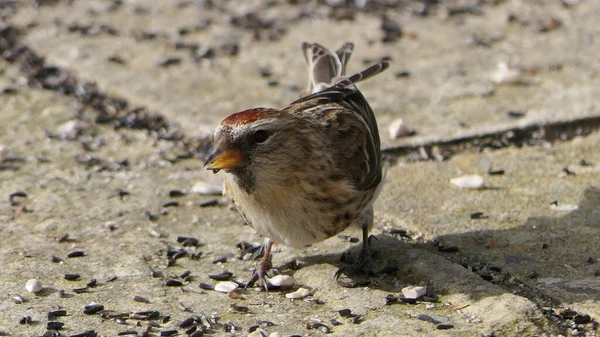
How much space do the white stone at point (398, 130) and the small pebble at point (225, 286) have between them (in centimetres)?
177

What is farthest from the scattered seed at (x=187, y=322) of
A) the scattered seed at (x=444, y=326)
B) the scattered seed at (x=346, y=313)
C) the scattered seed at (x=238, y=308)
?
the scattered seed at (x=444, y=326)

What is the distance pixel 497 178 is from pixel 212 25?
3247 millimetres

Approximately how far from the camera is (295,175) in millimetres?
3928

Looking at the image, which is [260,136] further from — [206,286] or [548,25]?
[548,25]

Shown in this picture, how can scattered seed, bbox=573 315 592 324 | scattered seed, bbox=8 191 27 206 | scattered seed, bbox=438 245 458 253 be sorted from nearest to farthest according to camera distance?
scattered seed, bbox=573 315 592 324, scattered seed, bbox=438 245 458 253, scattered seed, bbox=8 191 27 206

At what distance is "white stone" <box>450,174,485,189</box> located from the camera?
186 inches

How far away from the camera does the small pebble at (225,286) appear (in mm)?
3885

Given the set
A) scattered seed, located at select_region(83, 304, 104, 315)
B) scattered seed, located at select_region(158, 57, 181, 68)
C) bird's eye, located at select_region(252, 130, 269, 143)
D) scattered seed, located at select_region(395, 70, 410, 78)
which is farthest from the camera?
scattered seed, located at select_region(158, 57, 181, 68)

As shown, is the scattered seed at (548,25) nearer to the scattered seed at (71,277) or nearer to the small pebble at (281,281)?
the small pebble at (281,281)

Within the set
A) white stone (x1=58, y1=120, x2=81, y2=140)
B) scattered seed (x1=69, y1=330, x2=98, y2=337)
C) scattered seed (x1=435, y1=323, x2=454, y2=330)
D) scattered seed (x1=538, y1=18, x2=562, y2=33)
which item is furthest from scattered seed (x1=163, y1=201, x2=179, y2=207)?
scattered seed (x1=538, y1=18, x2=562, y2=33)

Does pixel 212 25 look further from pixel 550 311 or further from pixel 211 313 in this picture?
pixel 550 311

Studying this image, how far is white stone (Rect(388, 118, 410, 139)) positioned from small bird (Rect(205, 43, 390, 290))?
114 cm

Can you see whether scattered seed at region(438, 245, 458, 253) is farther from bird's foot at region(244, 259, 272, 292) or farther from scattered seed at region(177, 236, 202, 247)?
scattered seed at region(177, 236, 202, 247)

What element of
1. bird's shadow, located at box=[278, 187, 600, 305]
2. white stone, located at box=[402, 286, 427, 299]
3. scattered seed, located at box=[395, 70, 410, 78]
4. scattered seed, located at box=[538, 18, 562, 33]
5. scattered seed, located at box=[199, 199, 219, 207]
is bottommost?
bird's shadow, located at box=[278, 187, 600, 305]
